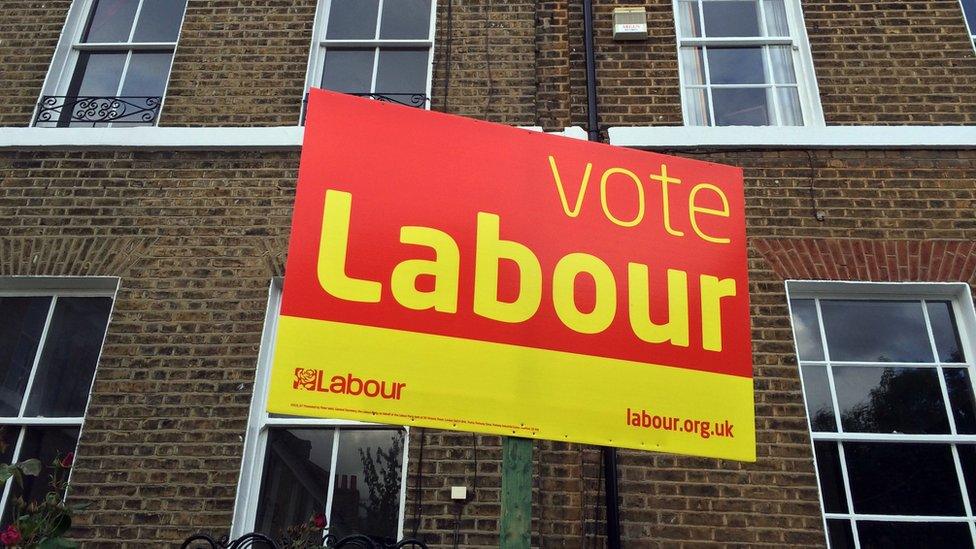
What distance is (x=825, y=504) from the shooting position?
16.0 feet

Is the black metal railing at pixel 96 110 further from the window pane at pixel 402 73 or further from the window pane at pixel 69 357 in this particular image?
the window pane at pixel 402 73

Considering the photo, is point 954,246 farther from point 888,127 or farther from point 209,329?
point 209,329

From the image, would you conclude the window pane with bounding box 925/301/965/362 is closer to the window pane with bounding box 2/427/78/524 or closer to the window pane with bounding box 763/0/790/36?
the window pane with bounding box 763/0/790/36

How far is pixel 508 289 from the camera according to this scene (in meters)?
3.60

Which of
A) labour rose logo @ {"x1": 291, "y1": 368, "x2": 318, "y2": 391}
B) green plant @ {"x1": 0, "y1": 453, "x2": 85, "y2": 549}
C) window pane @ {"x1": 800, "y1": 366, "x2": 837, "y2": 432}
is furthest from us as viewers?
window pane @ {"x1": 800, "y1": 366, "x2": 837, "y2": 432}

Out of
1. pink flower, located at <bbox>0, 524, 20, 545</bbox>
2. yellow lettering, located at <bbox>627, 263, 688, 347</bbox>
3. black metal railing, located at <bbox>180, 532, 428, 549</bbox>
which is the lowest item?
pink flower, located at <bbox>0, 524, 20, 545</bbox>

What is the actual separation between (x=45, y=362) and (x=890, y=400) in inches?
214

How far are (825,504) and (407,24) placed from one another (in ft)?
15.9

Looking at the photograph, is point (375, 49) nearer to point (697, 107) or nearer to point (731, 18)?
point (697, 107)

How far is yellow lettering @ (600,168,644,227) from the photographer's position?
3908 mm

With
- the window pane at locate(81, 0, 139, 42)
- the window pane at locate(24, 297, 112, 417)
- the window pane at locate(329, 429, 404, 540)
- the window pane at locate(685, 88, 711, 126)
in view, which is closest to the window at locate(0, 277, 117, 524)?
the window pane at locate(24, 297, 112, 417)

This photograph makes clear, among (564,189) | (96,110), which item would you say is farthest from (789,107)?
(96,110)

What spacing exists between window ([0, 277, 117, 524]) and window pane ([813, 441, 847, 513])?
4.55 meters

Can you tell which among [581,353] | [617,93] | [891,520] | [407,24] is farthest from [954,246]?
[407,24]
